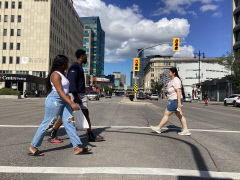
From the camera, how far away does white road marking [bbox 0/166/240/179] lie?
2992 millimetres

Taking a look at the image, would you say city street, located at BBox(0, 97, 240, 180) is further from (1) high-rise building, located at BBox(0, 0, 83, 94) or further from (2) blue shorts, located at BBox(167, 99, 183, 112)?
(1) high-rise building, located at BBox(0, 0, 83, 94)

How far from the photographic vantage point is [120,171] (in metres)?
3.06

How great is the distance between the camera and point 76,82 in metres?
4.43

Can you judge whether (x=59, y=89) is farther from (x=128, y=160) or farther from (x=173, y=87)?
(x=173, y=87)

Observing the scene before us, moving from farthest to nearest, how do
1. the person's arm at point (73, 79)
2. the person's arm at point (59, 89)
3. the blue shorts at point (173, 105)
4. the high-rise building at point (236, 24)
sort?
1. the high-rise building at point (236, 24)
2. the blue shorts at point (173, 105)
3. the person's arm at point (73, 79)
4. the person's arm at point (59, 89)

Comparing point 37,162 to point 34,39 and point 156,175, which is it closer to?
point 156,175

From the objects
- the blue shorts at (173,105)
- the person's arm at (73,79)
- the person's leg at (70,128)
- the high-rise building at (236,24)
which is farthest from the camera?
the high-rise building at (236,24)

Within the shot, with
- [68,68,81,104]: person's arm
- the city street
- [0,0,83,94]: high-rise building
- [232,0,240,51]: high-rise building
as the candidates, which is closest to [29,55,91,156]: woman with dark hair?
the city street

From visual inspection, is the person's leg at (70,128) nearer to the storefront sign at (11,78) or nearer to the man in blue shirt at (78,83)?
the man in blue shirt at (78,83)

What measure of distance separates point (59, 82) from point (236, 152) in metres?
3.54

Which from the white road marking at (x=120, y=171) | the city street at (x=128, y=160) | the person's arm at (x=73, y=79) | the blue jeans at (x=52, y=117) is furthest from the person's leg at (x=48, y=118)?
the person's arm at (x=73, y=79)

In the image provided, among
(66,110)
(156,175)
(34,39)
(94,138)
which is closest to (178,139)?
(94,138)

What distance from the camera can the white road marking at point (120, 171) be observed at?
2992 millimetres

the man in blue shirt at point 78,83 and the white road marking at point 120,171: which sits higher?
the man in blue shirt at point 78,83
